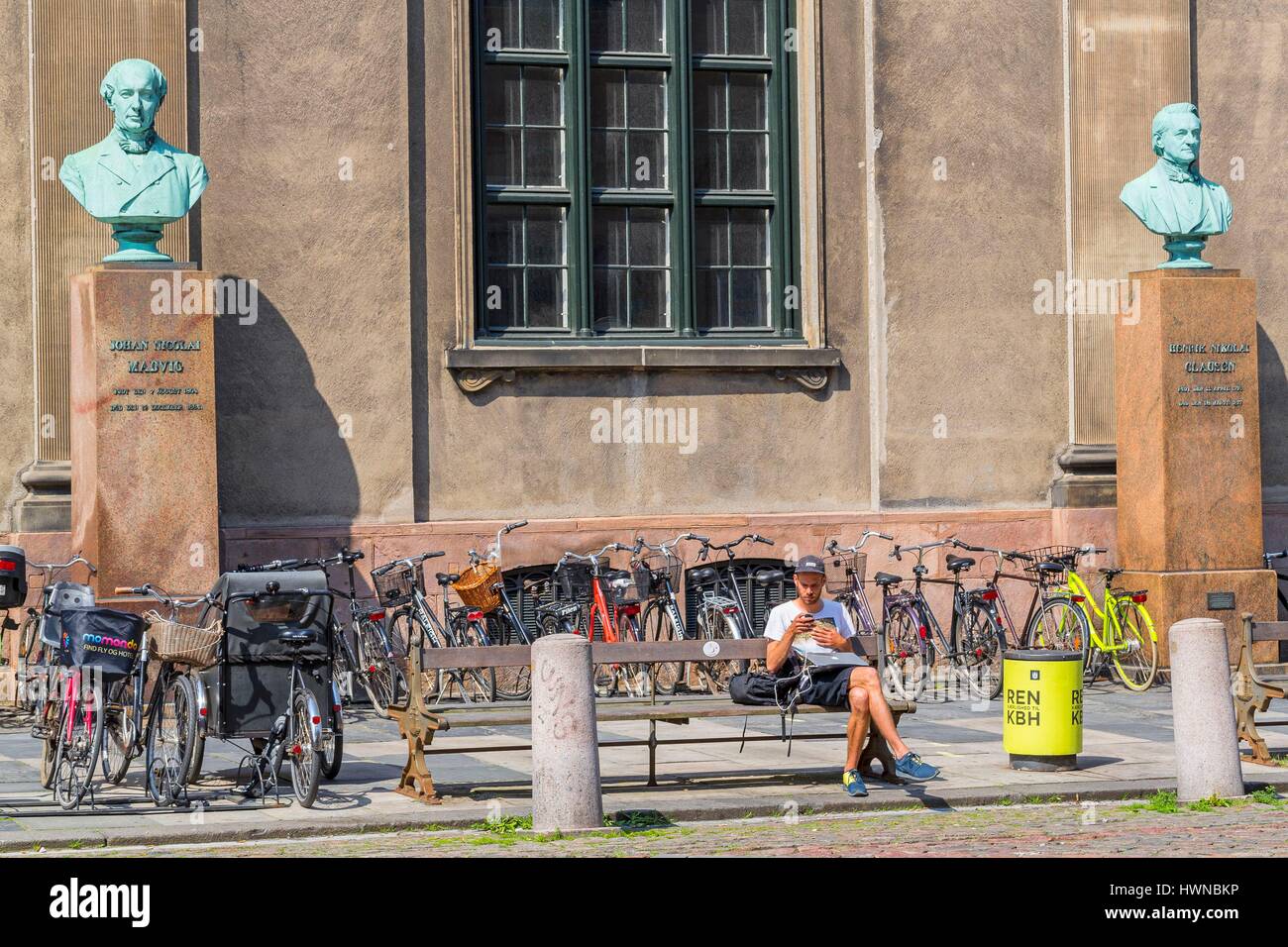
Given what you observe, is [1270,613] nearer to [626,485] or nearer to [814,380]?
[814,380]

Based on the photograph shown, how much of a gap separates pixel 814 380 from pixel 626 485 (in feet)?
6.47

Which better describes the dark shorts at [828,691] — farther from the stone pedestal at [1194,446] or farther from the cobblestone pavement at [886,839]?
the stone pedestal at [1194,446]

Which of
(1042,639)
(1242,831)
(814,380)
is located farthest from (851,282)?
(1242,831)

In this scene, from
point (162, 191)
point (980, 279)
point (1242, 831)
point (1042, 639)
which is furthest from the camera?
point (980, 279)

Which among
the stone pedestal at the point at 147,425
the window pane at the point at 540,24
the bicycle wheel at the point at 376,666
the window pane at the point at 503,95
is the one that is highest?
the window pane at the point at 540,24

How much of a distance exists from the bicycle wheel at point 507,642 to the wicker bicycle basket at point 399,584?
0.77 metres

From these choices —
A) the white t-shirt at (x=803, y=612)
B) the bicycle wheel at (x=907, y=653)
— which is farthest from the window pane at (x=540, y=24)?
the white t-shirt at (x=803, y=612)

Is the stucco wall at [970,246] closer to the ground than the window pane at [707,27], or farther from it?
closer to the ground

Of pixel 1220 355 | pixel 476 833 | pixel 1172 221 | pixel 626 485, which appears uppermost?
pixel 1172 221

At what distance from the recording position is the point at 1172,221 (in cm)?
1741

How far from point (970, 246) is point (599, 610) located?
4.90 metres

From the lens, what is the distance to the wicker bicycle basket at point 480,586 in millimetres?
16188

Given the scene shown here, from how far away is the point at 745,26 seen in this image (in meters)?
18.1

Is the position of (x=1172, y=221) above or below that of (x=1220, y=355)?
above
